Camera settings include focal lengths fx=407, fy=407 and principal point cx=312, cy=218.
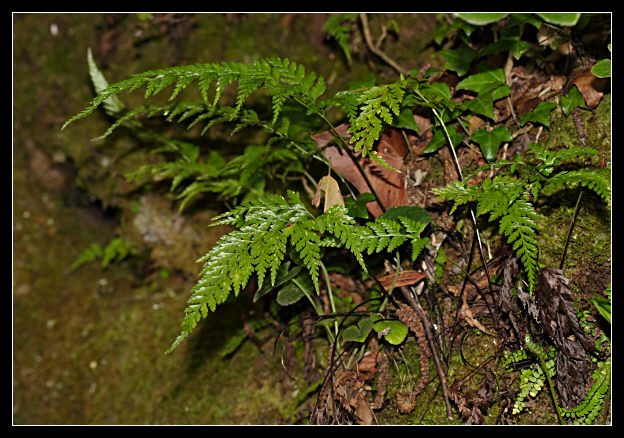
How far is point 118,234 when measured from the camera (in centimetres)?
385

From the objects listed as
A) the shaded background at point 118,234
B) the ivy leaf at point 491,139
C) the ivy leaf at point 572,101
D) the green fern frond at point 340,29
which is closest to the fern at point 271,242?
the ivy leaf at point 491,139

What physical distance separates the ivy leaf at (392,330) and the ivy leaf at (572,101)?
1395 mm

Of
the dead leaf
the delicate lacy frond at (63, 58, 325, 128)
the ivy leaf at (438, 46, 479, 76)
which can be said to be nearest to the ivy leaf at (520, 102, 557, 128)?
the ivy leaf at (438, 46, 479, 76)

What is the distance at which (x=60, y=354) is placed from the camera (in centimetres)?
359

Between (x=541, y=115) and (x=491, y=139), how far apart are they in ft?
1.01

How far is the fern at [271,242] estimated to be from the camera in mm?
1595

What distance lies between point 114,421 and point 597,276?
329 cm

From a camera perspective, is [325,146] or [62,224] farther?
[62,224]

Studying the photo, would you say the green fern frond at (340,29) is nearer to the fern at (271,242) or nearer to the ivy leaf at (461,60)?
the ivy leaf at (461,60)

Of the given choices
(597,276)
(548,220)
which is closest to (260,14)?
(548,220)

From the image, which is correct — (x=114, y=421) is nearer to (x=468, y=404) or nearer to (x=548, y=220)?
(x=468, y=404)

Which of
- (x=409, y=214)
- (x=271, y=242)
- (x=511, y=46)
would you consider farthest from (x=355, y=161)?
(x=511, y=46)

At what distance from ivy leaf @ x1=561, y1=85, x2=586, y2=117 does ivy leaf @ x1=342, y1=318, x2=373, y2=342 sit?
1481 millimetres

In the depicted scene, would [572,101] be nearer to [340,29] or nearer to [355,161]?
[355,161]
